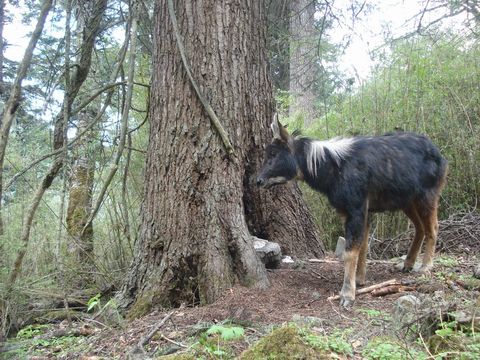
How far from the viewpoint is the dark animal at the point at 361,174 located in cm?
551

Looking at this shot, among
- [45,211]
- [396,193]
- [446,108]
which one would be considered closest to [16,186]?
[45,211]

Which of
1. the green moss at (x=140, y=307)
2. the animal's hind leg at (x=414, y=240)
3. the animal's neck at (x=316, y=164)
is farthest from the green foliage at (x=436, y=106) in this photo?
the green moss at (x=140, y=307)

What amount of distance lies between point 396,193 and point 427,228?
79cm

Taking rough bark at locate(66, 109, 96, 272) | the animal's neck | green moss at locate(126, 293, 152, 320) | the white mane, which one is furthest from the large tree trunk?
rough bark at locate(66, 109, 96, 272)

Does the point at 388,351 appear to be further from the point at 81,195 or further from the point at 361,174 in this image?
the point at 81,195

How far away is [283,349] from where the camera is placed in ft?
10.9

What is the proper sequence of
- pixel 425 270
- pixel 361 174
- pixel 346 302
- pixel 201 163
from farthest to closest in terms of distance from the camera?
pixel 425 270, pixel 361 174, pixel 201 163, pixel 346 302

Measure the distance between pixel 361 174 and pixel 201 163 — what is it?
1883 millimetres

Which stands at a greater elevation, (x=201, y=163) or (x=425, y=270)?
(x=201, y=163)

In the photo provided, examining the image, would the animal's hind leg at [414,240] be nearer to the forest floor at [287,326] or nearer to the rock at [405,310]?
the forest floor at [287,326]

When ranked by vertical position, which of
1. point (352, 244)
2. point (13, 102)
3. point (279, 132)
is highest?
point (13, 102)

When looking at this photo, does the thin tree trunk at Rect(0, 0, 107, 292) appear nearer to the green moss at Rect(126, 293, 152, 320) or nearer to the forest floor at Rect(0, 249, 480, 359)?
the forest floor at Rect(0, 249, 480, 359)

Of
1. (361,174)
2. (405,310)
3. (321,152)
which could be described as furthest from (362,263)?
(405,310)

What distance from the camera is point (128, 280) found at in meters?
5.46
